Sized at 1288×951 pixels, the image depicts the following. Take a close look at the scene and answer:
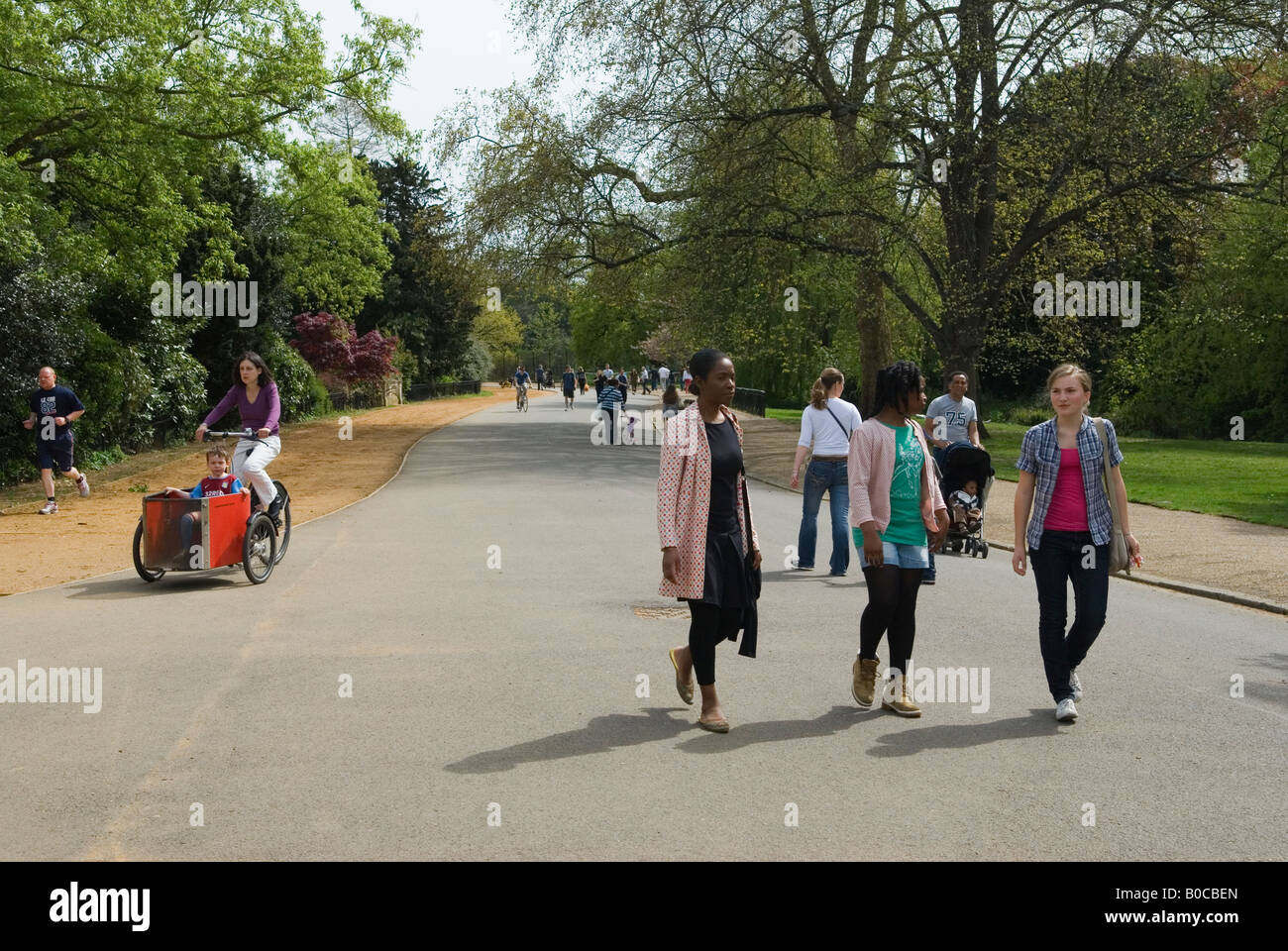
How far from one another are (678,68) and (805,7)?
3.13m

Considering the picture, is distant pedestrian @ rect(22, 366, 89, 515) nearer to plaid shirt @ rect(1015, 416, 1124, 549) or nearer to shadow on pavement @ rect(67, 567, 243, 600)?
shadow on pavement @ rect(67, 567, 243, 600)

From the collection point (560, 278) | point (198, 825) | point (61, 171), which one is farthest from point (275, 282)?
point (198, 825)

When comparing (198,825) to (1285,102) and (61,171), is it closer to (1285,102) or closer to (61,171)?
(61,171)

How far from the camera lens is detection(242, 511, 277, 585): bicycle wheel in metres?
10.4

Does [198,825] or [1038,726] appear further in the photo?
[1038,726]

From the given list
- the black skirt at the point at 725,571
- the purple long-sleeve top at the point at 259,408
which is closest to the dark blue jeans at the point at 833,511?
the purple long-sleeve top at the point at 259,408

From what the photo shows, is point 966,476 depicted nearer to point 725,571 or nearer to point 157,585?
point 725,571

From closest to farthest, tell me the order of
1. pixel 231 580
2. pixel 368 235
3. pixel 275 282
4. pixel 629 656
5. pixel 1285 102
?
pixel 629 656
pixel 231 580
pixel 1285 102
pixel 275 282
pixel 368 235

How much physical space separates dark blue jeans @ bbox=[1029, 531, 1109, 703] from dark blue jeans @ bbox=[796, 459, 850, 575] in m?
4.57

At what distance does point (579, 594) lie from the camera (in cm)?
1002

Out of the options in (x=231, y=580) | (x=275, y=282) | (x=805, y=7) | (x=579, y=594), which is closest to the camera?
(x=579, y=594)

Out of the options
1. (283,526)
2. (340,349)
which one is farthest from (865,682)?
(340,349)

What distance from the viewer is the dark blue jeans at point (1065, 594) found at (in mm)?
6293

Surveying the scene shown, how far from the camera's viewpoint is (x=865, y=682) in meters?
6.52
